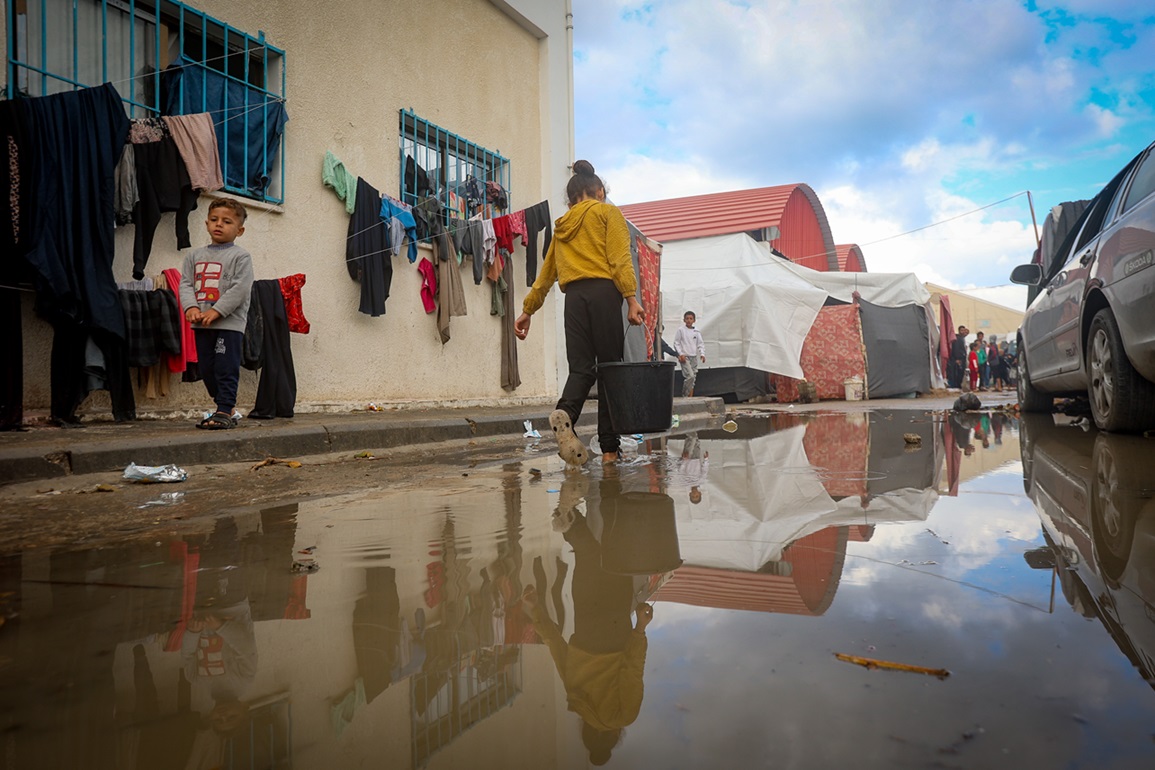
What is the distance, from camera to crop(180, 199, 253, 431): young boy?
188 inches

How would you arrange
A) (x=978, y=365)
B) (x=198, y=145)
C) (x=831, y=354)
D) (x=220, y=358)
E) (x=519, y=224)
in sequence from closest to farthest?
(x=220, y=358)
(x=198, y=145)
(x=519, y=224)
(x=831, y=354)
(x=978, y=365)

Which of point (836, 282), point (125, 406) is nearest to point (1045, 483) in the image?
point (125, 406)

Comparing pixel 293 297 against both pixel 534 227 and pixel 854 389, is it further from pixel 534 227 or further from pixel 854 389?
pixel 854 389

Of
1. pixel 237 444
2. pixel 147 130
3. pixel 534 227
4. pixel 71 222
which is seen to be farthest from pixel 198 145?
pixel 534 227

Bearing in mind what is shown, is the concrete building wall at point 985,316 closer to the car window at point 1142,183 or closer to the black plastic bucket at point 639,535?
the car window at point 1142,183

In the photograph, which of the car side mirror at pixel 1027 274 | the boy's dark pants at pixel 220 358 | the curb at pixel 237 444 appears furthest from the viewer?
the car side mirror at pixel 1027 274

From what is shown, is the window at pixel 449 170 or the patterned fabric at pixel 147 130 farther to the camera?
the window at pixel 449 170

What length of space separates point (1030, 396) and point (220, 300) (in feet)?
22.3

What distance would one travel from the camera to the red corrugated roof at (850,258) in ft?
80.5

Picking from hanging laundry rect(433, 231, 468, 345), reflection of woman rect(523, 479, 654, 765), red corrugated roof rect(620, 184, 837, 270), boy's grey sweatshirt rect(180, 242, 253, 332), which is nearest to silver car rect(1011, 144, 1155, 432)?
reflection of woman rect(523, 479, 654, 765)

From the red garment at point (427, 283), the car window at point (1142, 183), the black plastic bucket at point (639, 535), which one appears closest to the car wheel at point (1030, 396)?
the car window at point (1142, 183)

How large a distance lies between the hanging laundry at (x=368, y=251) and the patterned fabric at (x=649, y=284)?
5.17 m

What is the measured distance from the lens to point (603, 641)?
1268mm

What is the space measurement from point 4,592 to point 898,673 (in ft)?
6.01
